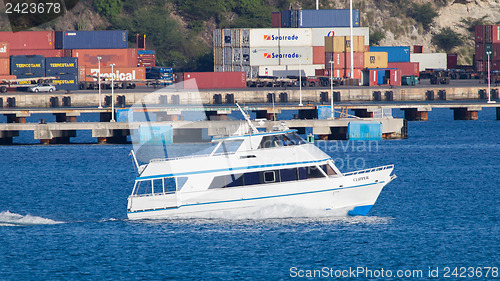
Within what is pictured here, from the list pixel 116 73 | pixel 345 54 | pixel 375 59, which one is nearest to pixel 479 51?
pixel 375 59

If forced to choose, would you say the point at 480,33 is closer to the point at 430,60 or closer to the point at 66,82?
the point at 430,60

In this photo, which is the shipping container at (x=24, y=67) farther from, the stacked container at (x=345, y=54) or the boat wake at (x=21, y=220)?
the boat wake at (x=21, y=220)

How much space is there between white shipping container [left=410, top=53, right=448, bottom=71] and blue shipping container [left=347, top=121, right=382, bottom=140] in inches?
3544

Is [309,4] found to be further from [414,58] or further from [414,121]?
[414,121]

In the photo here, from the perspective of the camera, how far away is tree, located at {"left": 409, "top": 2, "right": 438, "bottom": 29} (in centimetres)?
18800

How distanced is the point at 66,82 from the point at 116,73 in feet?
35.1

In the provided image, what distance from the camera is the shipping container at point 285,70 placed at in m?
138

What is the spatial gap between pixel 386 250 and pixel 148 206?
11.1 meters

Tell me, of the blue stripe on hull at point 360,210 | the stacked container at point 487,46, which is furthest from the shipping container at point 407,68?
the blue stripe on hull at point 360,210

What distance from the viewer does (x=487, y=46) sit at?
145750 millimetres

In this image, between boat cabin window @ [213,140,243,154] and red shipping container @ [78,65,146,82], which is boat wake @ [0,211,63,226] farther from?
red shipping container @ [78,65,146,82]

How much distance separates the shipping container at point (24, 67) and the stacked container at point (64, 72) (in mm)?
1533

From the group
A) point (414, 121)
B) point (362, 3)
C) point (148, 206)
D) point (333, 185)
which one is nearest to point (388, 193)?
point (333, 185)

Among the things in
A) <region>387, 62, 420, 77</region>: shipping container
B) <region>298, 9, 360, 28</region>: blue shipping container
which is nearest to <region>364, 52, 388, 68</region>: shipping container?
<region>298, 9, 360, 28</region>: blue shipping container
